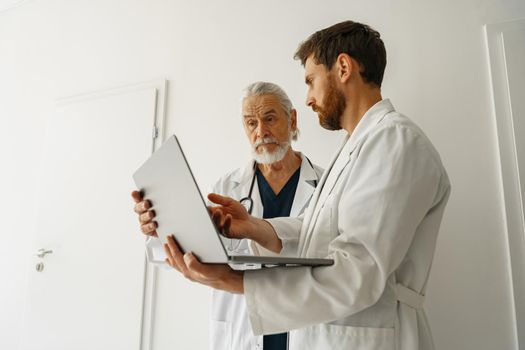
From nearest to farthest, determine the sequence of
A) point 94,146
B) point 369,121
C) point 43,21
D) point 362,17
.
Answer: point 369,121 → point 362,17 → point 94,146 → point 43,21

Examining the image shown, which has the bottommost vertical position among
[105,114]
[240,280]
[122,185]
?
[240,280]

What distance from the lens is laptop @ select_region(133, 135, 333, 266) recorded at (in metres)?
0.57

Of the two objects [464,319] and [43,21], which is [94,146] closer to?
[43,21]

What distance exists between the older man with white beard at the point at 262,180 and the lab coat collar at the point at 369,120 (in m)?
0.47

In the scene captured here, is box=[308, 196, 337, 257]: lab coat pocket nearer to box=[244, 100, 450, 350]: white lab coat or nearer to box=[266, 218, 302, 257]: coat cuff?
box=[244, 100, 450, 350]: white lab coat

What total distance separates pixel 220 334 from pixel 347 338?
2.51 feet

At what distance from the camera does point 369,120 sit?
0.85m

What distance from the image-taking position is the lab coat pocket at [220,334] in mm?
1313

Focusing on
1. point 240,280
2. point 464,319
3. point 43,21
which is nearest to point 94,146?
point 43,21

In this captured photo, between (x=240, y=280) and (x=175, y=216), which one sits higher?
(x=175, y=216)

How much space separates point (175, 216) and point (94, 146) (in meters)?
1.79

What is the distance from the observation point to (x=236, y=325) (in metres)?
1.30

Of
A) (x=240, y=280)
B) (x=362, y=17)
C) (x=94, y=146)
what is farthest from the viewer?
(x=94, y=146)

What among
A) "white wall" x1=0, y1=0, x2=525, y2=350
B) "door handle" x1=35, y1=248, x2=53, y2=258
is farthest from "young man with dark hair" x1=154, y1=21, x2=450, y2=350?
"door handle" x1=35, y1=248, x2=53, y2=258
